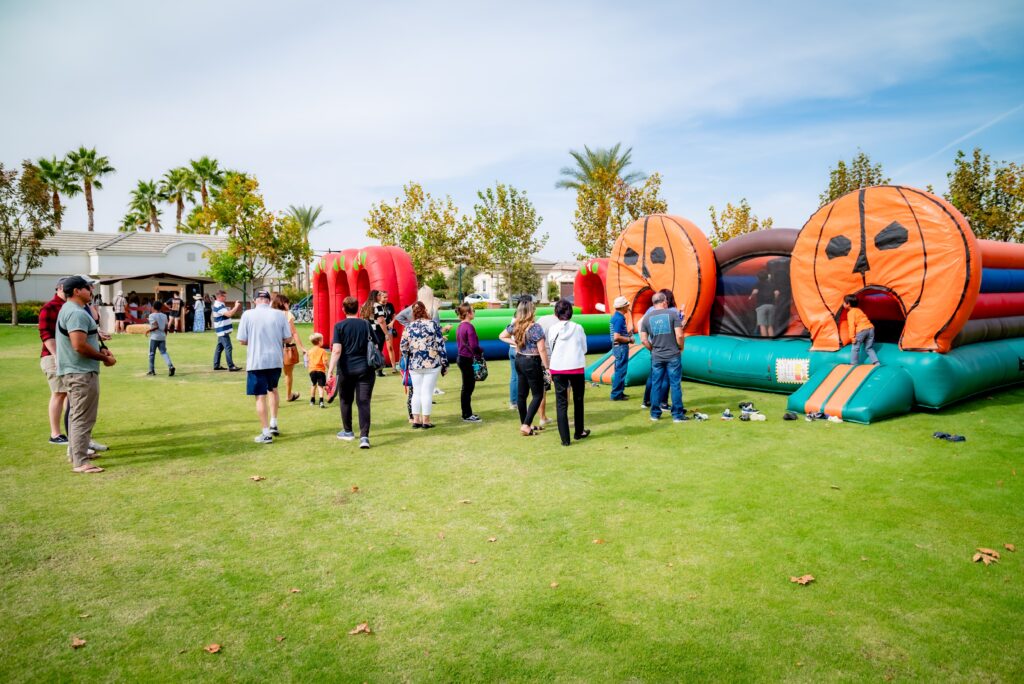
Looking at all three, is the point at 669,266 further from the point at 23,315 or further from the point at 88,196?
the point at 88,196

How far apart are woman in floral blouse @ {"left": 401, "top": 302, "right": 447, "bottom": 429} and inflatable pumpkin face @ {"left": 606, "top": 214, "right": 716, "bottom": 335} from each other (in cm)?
588

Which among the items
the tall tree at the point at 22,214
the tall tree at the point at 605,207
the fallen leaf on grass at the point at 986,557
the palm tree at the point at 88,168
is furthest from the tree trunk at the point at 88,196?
the fallen leaf on grass at the point at 986,557

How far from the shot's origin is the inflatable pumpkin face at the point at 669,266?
12.3m

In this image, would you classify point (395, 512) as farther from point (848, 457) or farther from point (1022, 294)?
point (1022, 294)

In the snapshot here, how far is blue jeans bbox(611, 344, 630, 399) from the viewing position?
10812 millimetres

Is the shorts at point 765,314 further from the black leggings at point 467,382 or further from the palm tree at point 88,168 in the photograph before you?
the palm tree at point 88,168

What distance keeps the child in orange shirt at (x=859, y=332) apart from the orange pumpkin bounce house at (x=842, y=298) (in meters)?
0.16

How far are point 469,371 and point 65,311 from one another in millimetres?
4753

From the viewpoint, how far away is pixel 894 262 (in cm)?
963

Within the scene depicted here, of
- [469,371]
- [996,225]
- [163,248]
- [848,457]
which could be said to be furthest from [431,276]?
[848,457]

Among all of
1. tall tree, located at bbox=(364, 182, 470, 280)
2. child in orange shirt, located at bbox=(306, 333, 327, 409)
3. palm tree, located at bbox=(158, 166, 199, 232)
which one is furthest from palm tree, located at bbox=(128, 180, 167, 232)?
child in orange shirt, located at bbox=(306, 333, 327, 409)

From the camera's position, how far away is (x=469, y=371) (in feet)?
29.9

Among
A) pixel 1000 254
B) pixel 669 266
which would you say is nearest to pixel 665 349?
pixel 669 266

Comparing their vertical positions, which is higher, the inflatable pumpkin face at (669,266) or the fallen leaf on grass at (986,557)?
the inflatable pumpkin face at (669,266)
